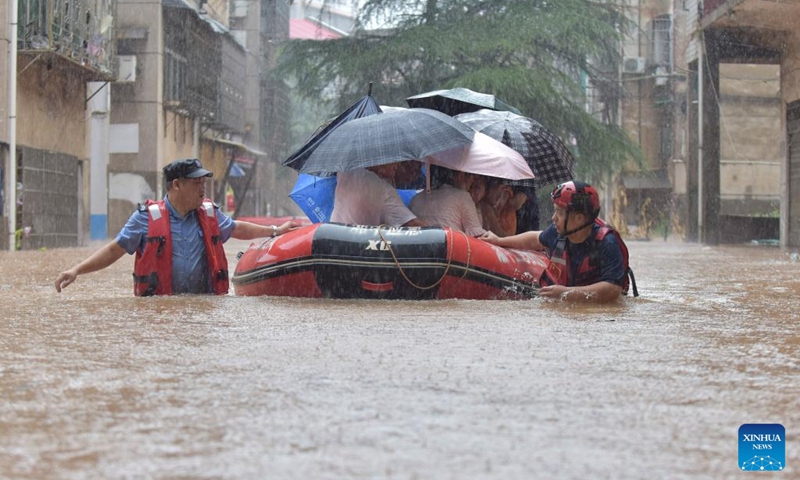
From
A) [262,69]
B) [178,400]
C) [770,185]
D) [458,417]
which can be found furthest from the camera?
[262,69]

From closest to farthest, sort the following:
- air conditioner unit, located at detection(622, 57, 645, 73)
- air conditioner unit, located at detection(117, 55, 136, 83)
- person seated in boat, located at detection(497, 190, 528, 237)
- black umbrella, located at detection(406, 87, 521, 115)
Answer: person seated in boat, located at detection(497, 190, 528, 237) → black umbrella, located at detection(406, 87, 521, 115) → air conditioner unit, located at detection(117, 55, 136, 83) → air conditioner unit, located at detection(622, 57, 645, 73)

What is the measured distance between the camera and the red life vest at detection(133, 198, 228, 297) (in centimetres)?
740

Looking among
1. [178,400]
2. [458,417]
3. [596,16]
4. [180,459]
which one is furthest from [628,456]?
[596,16]

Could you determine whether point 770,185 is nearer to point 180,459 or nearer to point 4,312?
point 4,312

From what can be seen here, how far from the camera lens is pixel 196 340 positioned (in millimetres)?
5242

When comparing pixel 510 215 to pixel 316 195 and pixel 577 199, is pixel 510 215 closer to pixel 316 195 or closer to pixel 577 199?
pixel 316 195

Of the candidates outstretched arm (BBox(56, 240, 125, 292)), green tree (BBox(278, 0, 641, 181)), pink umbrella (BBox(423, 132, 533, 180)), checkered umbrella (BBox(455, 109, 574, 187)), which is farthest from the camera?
green tree (BBox(278, 0, 641, 181))

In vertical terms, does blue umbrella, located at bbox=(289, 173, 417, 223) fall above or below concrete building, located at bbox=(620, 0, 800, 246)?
below

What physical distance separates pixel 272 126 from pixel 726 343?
46896 mm

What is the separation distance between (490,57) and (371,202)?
21050 mm

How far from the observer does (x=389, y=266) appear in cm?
777

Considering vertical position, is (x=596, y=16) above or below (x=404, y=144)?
above

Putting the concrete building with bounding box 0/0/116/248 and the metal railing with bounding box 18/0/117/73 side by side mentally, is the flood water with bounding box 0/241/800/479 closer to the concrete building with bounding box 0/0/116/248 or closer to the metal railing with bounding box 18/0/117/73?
the concrete building with bounding box 0/0/116/248

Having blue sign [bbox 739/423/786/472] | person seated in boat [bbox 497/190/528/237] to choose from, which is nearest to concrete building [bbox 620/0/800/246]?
person seated in boat [bbox 497/190/528/237]
